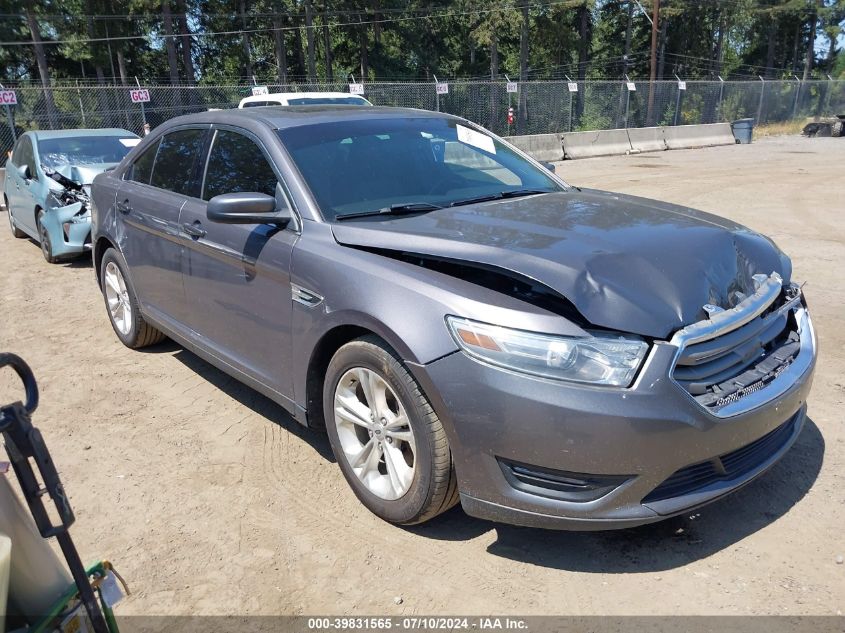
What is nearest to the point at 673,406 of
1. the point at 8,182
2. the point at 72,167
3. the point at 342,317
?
the point at 342,317

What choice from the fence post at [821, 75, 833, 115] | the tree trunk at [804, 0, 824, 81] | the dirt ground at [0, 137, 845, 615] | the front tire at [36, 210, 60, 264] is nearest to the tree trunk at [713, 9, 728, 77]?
the tree trunk at [804, 0, 824, 81]

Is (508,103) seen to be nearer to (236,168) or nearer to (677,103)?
(677,103)

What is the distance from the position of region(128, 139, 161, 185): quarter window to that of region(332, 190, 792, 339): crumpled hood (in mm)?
2291

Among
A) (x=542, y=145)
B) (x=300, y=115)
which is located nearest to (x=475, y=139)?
(x=300, y=115)

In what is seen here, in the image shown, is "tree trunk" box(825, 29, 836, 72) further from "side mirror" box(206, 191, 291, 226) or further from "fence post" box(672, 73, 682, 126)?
"side mirror" box(206, 191, 291, 226)

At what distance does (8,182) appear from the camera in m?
9.68

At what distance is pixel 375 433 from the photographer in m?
2.94

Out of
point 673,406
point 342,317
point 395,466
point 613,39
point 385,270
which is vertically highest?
point 613,39

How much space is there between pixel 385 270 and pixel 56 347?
12.8 feet

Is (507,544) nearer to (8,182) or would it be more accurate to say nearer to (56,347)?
(56,347)

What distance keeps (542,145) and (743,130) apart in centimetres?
1198

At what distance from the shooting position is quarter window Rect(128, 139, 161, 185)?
4750 mm

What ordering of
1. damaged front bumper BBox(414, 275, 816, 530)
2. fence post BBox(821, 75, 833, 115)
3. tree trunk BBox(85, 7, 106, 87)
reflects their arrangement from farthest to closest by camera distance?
fence post BBox(821, 75, 833, 115) < tree trunk BBox(85, 7, 106, 87) < damaged front bumper BBox(414, 275, 816, 530)

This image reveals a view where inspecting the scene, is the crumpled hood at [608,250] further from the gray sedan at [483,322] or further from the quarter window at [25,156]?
the quarter window at [25,156]
